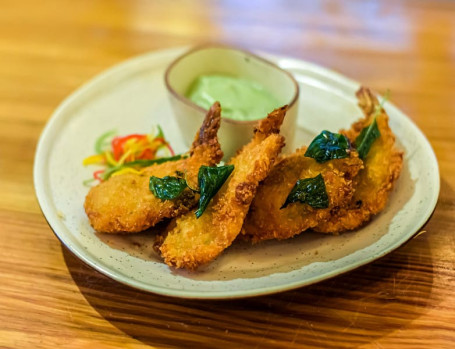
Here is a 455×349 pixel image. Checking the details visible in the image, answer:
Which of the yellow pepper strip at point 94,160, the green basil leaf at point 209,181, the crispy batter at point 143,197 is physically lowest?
the yellow pepper strip at point 94,160

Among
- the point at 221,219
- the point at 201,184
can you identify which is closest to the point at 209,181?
the point at 201,184

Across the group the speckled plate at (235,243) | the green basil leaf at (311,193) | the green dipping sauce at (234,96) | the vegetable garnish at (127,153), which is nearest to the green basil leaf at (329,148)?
the green basil leaf at (311,193)

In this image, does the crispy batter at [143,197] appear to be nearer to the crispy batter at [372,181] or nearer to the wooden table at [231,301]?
the wooden table at [231,301]

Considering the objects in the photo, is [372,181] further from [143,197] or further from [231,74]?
[231,74]

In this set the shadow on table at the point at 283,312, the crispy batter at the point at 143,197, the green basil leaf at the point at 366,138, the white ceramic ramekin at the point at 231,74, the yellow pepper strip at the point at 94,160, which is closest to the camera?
the shadow on table at the point at 283,312

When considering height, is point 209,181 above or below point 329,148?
below

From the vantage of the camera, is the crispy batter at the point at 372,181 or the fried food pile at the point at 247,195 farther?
the crispy batter at the point at 372,181

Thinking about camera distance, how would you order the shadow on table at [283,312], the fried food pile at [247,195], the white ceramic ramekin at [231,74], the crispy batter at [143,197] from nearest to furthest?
the shadow on table at [283,312], the fried food pile at [247,195], the crispy batter at [143,197], the white ceramic ramekin at [231,74]

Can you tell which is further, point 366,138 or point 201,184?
point 366,138
